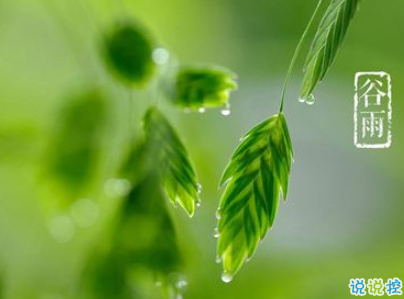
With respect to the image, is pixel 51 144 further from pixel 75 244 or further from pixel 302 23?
pixel 302 23

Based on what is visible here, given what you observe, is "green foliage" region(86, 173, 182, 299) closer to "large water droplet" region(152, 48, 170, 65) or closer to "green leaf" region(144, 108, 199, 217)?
"green leaf" region(144, 108, 199, 217)

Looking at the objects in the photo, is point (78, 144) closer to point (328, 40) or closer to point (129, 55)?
point (129, 55)

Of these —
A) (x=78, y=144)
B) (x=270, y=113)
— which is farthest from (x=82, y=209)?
(x=270, y=113)

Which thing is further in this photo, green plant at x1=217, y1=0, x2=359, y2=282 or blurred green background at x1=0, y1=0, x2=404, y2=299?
blurred green background at x1=0, y1=0, x2=404, y2=299

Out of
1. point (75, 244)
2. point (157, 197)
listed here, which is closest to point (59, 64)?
point (75, 244)

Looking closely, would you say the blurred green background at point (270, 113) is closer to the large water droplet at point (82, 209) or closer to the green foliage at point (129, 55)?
the large water droplet at point (82, 209)

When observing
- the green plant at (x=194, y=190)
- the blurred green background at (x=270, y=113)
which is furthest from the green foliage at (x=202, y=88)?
the blurred green background at (x=270, y=113)

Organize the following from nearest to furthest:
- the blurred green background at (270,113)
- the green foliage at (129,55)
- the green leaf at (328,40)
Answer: the green leaf at (328,40) < the green foliage at (129,55) < the blurred green background at (270,113)

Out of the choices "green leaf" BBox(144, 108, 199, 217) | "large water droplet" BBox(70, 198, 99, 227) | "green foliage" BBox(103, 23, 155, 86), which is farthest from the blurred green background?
"green leaf" BBox(144, 108, 199, 217)
